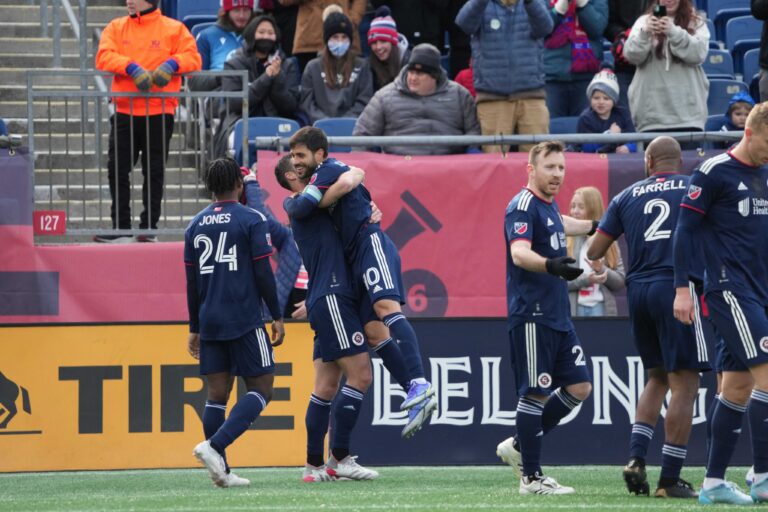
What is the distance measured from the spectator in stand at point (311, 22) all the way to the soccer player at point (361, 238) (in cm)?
583

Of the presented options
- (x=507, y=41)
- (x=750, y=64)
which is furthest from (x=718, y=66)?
(x=507, y=41)

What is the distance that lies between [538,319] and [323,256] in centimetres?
157

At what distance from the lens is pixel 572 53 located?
14.8m

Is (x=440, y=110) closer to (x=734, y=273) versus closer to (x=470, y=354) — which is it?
(x=470, y=354)

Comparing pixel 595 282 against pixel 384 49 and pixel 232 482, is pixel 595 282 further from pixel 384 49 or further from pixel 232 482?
pixel 384 49

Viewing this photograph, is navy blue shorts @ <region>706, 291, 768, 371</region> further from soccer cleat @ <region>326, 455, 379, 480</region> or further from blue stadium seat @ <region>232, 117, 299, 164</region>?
blue stadium seat @ <region>232, 117, 299, 164</region>

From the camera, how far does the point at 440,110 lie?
44.4ft

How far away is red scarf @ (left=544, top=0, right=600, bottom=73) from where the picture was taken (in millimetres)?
14781

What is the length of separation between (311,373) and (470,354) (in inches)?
49.2

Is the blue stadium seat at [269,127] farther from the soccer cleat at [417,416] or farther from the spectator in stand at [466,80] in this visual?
the soccer cleat at [417,416]

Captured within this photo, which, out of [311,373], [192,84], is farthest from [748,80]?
[311,373]

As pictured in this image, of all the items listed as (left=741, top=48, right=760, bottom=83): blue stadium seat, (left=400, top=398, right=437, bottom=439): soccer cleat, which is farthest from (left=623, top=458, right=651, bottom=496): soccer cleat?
(left=741, top=48, right=760, bottom=83): blue stadium seat

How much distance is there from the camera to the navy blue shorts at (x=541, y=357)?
8.84 meters

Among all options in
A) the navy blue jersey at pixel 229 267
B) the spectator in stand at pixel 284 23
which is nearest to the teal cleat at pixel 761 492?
the navy blue jersey at pixel 229 267
